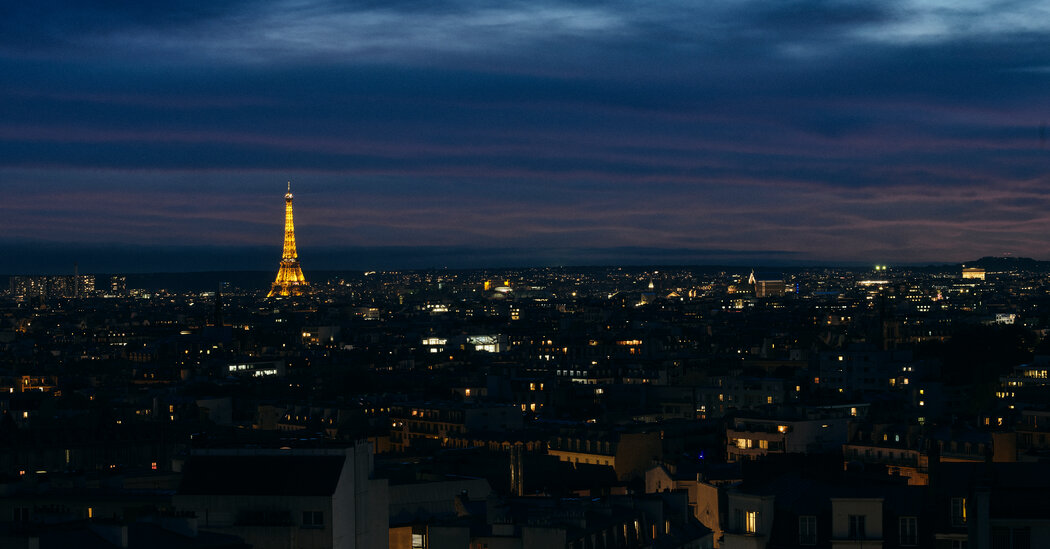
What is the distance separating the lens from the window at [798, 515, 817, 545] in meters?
29.1

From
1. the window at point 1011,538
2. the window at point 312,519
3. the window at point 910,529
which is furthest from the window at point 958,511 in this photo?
the window at point 312,519

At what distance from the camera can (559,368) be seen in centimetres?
13112

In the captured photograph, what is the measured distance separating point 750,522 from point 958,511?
3.32 metres

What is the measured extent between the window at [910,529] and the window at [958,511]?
26.7 inches

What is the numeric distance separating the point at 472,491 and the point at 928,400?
195 feet

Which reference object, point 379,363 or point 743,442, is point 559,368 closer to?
point 379,363

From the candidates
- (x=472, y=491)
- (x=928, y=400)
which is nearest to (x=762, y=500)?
(x=472, y=491)

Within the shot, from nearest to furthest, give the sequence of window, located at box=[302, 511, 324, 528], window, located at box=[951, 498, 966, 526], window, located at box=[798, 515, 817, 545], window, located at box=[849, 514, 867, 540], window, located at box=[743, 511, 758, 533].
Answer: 1. window, located at box=[849, 514, 867, 540]
2. window, located at box=[798, 515, 817, 545]
3. window, located at box=[951, 498, 966, 526]
4. window, located at box=[743, 511, 758, 533]
5. window, located at box=[302, 511, 324, 528]

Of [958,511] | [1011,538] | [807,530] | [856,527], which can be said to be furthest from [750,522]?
[1011,538]

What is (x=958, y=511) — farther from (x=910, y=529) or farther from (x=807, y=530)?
(x=807, y=530)

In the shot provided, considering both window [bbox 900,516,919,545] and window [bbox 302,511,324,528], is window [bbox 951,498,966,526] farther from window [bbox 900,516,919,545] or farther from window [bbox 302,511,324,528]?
window [bbox 302,511,324,528]

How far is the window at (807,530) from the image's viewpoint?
95.6 feet

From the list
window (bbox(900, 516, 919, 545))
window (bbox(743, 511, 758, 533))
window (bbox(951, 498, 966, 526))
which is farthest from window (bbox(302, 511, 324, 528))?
window (bbox(951, 498, 966, 526))

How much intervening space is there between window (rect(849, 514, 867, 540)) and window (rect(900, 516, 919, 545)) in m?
0.77
